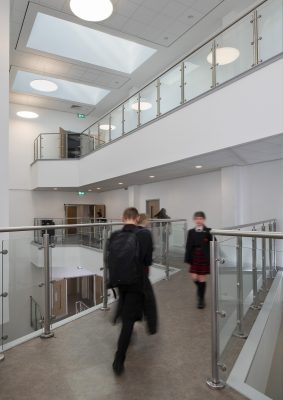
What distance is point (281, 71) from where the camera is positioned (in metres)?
4.94

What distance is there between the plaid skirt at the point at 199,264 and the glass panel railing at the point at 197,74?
3.84m

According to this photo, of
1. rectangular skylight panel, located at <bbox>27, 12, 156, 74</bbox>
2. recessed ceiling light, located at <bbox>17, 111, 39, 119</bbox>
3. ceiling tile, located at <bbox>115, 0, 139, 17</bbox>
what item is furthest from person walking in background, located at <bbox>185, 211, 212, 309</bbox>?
recessed ceiling light, located at <bbox>17, 111, 39, 119</bbox>

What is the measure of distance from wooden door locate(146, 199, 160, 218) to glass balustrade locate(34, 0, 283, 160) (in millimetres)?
3501

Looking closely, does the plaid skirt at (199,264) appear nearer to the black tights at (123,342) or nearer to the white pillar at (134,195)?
the black tights at (123,342)

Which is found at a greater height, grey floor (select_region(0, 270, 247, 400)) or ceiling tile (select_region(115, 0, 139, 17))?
ceiling tile (select_region(115, 0, 139, 17))

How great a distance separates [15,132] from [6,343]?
14.2 meters

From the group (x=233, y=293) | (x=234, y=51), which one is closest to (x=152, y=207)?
(x=234, y=51)

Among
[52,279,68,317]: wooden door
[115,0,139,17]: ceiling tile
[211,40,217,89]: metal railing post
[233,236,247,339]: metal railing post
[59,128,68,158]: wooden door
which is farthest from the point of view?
[59,128,68,158]: wooden door

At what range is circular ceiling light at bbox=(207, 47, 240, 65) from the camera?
19.5 feet

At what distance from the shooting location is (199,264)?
4.19m

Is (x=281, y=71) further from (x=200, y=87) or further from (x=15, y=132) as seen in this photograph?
(x=15, y=132)

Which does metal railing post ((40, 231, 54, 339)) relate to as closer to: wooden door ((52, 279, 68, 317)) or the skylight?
wooden door ((52, 279, 68, 317))

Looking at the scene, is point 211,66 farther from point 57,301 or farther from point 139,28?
point 57,301

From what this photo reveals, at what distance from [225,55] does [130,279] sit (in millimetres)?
5451
